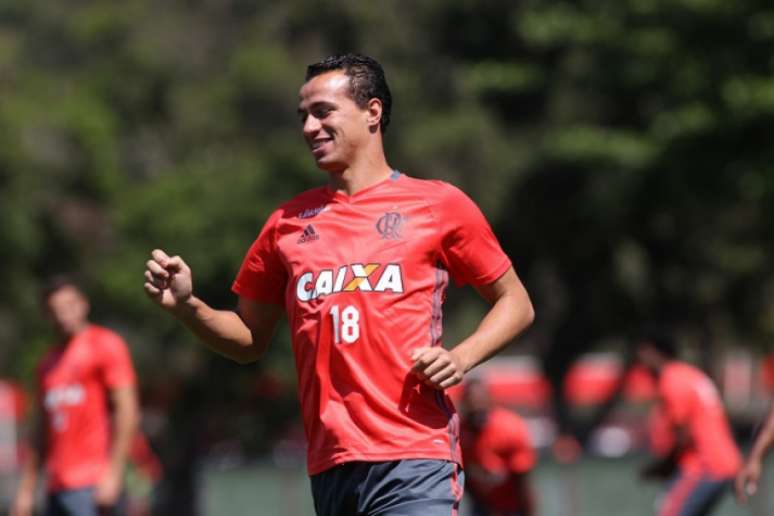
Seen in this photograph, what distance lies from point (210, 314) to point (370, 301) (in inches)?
23.9

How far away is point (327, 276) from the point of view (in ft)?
17.2

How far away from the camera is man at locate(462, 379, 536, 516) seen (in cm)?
1216

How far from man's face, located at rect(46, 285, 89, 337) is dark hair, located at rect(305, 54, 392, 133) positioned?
450 cm

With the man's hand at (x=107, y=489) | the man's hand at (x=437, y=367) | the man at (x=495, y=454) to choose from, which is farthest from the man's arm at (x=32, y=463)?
the man's hand at (x=437, y=367)

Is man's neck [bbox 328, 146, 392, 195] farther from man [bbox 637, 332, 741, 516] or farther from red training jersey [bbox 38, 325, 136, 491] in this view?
man [bbox 637, 332, 741, 516]

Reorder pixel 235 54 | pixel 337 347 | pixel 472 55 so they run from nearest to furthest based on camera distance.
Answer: pixel 337 347
pixel 472 55
pixel 235 54

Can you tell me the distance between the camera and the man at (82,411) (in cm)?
950

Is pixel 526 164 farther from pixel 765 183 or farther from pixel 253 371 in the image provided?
pixel 765 183

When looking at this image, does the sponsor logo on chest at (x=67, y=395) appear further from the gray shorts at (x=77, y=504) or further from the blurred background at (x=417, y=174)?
the blurred background at (x=417, y=174)

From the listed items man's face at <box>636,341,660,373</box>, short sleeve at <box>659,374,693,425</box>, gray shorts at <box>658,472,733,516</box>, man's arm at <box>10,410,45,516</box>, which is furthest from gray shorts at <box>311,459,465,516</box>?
man's face at <box>636,341,660,373</box>

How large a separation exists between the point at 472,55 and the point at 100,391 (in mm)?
23745

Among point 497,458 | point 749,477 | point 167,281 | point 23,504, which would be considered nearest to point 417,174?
point 497,458

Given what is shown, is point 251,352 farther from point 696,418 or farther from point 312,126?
point 696,418

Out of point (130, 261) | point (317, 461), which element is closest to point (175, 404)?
point (130, 261)
